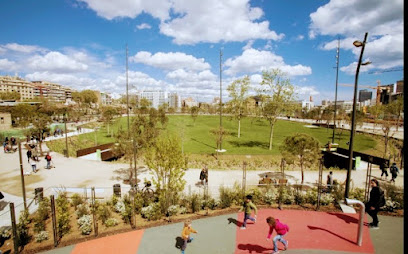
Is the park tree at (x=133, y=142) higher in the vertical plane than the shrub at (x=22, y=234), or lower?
higher

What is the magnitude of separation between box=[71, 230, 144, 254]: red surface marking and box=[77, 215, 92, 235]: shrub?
566 mm

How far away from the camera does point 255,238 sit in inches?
346

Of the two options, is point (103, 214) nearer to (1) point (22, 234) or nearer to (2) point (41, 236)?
(2) point (41, 236)

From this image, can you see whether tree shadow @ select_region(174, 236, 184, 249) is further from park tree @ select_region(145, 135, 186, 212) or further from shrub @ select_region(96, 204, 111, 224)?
shrub @ select_region(96, 204, 111, 224)

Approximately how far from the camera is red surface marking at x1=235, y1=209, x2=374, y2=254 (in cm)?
813

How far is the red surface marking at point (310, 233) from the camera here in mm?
8132

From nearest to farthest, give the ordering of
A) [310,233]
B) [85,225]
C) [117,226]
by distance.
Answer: [310,233] → [85,225] → [117,226]

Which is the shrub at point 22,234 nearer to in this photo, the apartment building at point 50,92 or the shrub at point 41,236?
the shrub at point 41,236

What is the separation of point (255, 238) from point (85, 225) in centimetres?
726

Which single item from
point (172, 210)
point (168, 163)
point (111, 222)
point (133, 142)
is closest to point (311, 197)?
point (172, 210)

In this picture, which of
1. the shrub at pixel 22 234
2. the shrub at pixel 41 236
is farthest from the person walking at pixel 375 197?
the shrub at pixel 22 234

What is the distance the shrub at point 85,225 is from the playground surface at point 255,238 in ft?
1.82

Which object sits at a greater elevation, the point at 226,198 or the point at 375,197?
the point at 375,197

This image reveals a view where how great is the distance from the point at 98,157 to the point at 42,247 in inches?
574
